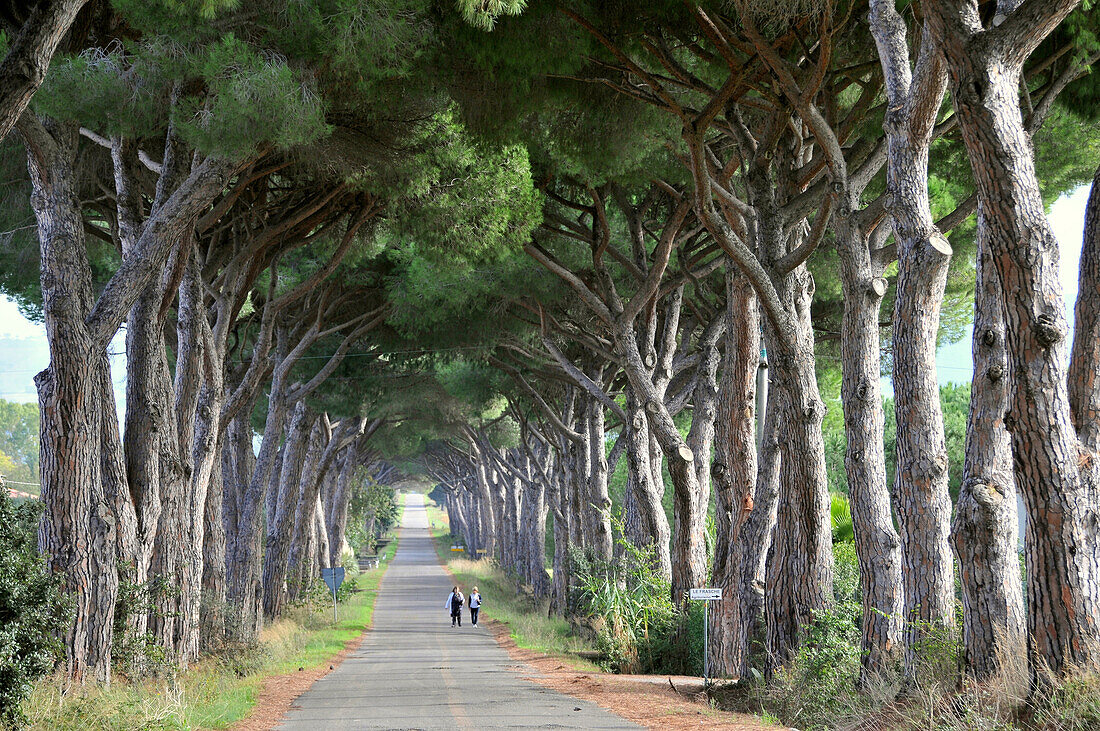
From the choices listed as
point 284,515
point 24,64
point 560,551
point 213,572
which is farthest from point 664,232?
point 560,551

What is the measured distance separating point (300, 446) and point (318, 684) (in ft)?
29.0

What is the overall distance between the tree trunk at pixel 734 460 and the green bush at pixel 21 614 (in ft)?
24.0

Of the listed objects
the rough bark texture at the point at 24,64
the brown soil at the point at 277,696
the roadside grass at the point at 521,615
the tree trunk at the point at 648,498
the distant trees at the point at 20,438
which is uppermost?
the distant trees at the point at 20,438

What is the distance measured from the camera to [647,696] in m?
11.0

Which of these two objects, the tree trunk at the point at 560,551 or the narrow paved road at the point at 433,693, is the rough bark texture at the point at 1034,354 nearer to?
the narrow paved road at the point at 433,693

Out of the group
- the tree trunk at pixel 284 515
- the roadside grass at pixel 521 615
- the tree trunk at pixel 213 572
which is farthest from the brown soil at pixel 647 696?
the tree trunk at pixel 284 515

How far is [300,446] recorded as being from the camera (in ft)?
70.8

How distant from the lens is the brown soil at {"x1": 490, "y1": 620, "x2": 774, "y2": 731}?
873cm

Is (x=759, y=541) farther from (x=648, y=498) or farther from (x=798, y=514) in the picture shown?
(x=648, y=498)

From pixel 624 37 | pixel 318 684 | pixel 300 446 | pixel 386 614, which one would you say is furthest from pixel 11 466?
pixel 624 37

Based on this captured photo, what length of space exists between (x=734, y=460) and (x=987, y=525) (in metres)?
5.74

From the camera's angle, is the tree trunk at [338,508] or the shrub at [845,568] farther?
the tree trunk at [338,508]

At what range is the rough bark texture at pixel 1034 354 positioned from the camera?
5496 mm

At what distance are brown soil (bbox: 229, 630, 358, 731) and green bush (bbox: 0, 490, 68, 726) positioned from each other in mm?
2497
